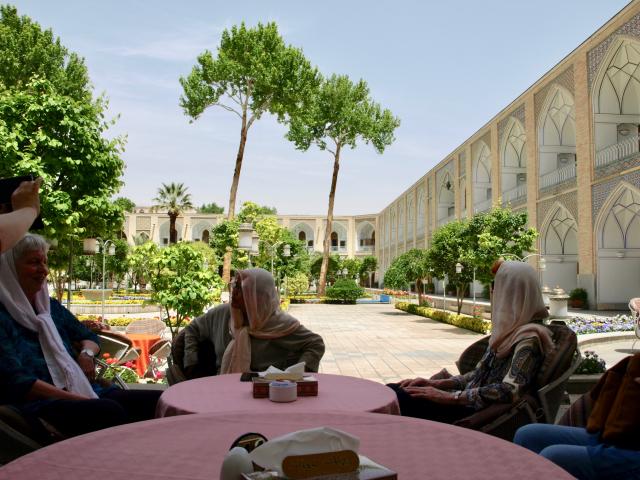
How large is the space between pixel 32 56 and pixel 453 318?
12.5 metres

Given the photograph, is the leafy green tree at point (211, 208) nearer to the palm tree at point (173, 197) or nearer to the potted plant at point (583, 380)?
the palm tree at point (173, 197)

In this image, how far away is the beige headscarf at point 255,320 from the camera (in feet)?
9.14

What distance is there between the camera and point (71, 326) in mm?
2730

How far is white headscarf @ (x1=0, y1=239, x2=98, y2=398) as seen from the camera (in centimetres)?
226

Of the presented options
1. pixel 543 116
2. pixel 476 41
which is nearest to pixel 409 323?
pixel 543 116

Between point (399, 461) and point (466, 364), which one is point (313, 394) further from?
point (466, 364)

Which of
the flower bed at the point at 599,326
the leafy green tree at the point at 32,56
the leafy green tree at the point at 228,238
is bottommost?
the flower bed at the point at 599,326

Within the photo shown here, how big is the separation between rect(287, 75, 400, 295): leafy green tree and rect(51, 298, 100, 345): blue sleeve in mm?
22605

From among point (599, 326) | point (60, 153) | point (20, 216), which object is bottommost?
point (599, 326)

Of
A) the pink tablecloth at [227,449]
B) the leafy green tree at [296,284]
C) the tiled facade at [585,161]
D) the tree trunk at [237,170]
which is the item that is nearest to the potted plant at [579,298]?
the tiled facade at [585,161]

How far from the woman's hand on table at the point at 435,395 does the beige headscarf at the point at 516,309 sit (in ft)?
0.86

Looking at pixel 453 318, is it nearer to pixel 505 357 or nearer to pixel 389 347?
pixel 389 347

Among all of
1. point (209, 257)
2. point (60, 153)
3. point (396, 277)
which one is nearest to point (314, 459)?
point (60, 153)

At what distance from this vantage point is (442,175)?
2866 cm
